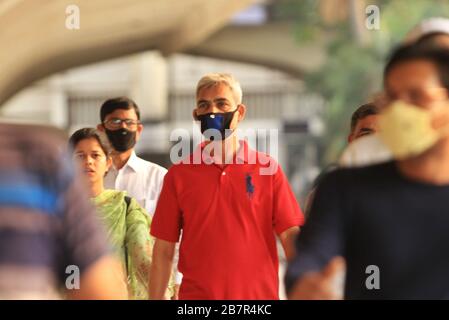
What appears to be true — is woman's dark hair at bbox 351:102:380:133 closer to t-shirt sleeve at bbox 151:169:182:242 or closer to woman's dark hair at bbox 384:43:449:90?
t-shirt sleeve at bbox 151:169:182:242

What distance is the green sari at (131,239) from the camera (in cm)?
386

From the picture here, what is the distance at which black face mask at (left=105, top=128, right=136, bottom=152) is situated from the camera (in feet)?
14.3

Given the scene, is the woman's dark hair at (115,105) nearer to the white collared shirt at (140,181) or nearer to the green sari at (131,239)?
the white collared shirt at (140,181)

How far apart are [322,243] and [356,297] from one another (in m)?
0.21

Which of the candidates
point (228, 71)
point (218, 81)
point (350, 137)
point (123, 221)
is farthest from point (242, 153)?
point (228, 71)

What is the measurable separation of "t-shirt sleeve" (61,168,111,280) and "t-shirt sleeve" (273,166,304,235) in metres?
1.64

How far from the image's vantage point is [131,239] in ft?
12.8

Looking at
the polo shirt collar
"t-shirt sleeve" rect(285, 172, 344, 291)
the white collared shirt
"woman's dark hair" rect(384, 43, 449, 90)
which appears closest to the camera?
"t-shirt sleeve" rect(285, 172, 344, 291)

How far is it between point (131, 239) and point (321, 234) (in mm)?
1763

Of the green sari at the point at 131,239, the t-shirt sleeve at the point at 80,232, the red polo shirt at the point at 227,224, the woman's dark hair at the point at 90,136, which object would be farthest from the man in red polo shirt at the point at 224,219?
the t-shirt sleeve at the point at 80,232

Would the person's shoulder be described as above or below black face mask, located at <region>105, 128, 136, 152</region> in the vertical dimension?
below

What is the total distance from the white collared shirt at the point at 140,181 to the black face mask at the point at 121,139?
0.13ft

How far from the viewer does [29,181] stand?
159 cm

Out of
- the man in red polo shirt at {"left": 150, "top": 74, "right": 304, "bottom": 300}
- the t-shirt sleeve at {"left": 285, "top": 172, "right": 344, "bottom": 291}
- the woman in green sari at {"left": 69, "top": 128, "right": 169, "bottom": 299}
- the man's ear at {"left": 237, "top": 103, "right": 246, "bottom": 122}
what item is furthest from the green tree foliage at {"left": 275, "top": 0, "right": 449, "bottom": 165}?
the t-shirt sleeve at {"left": 285, "top": 172, "right": 344, "bottom": 291}
